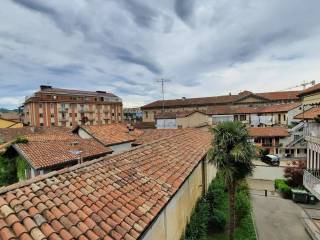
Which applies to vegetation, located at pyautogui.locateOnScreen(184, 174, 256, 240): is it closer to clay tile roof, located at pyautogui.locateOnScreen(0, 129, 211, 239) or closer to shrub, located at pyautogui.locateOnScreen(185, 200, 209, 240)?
shrub, located at pyautogui.locateOnScreen(185, 200, 209, 240)

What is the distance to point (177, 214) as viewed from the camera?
409 inches

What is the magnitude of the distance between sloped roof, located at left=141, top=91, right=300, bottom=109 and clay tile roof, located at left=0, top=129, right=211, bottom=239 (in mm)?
74330

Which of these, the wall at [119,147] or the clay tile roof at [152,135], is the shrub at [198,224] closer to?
the wall at [119,147]

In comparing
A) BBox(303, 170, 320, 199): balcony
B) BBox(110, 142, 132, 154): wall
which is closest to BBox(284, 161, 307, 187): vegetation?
→ BBox(303, 170, 320, 199): balcony

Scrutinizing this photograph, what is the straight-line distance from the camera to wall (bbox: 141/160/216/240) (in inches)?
310

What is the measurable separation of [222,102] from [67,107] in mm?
52866

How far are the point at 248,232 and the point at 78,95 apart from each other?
69.7 metres

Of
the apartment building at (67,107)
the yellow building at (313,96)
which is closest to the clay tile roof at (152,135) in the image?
the yellow building at (313,96)

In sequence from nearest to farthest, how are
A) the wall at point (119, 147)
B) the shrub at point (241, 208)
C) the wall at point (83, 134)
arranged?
the shrub at point (241, 208) → the wall at point (119, 147) → the wall at point (83, 134)

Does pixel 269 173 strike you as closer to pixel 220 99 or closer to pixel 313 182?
pixel 313 182

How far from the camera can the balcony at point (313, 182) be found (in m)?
13.4

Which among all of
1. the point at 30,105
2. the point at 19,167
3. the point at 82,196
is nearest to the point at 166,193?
the point at 82,196

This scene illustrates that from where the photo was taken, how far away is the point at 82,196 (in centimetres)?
643

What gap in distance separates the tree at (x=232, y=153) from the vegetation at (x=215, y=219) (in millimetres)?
1525
